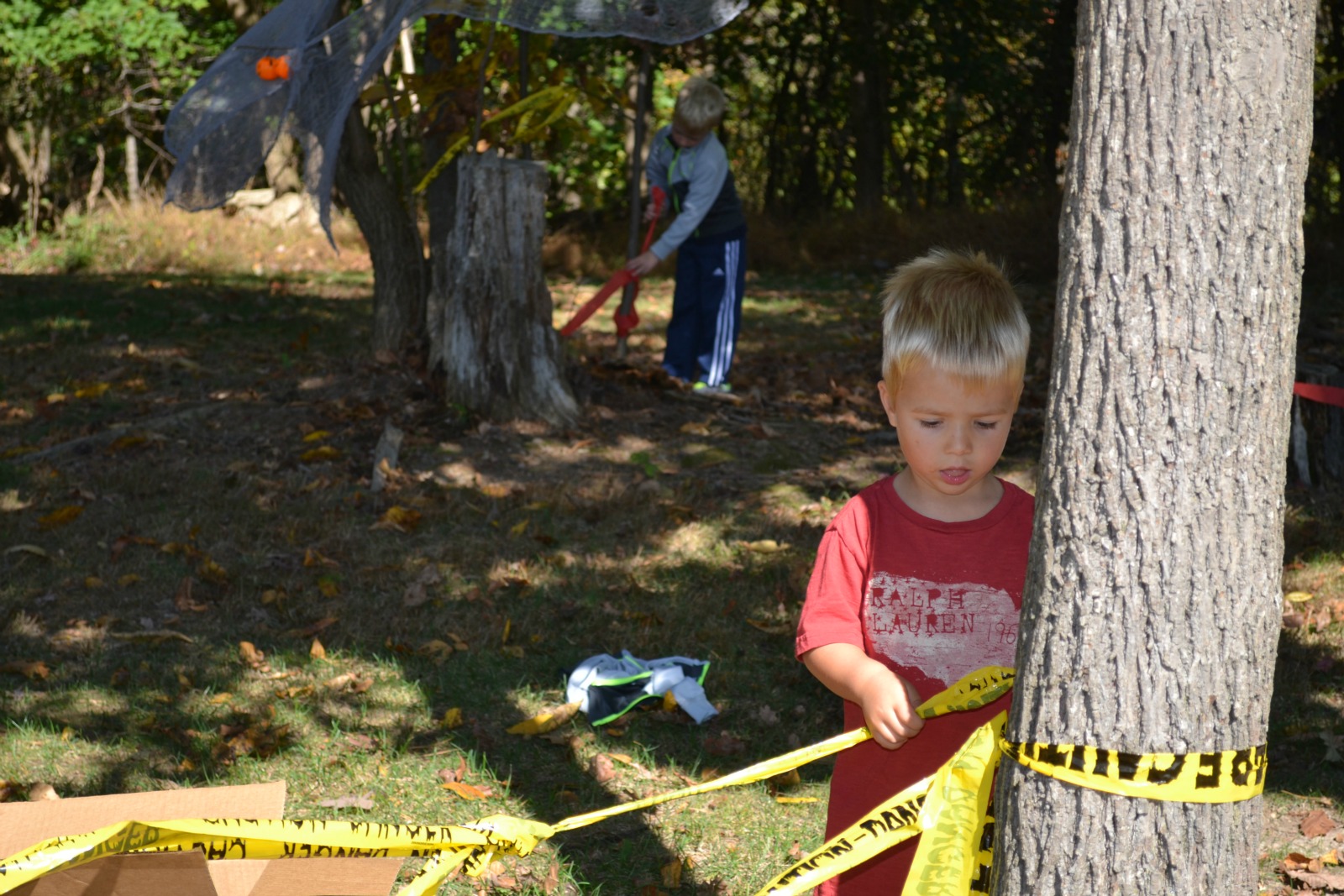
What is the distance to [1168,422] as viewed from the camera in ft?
4.65

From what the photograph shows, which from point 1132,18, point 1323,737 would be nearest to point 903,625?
point 1132,18

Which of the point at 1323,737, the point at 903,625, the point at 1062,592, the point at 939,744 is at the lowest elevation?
the point at 1323,737

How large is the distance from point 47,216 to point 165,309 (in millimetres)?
5283

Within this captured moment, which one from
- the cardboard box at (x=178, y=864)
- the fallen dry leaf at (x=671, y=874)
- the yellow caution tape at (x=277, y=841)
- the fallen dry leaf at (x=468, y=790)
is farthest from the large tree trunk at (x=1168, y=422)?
the fallen dry leaf at (x=468, y=790)

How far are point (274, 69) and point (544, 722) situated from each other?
3.12 meters

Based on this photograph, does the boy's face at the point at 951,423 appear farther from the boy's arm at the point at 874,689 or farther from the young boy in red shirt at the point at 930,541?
the boy's arm at the point at 874,689

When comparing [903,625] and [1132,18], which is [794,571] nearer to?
[903,625]

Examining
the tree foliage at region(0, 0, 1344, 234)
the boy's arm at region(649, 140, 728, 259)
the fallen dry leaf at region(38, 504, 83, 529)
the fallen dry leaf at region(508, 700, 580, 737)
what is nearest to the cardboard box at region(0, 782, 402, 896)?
the fallen dry leaf at region(508, 700, 580, 737)

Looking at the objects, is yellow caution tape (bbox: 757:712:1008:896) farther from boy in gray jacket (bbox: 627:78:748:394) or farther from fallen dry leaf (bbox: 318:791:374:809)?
boy in gray jacket (bbox: 627:78:748:394)

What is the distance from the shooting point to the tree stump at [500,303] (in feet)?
20.8

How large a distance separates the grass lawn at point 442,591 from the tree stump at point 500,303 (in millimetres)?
227

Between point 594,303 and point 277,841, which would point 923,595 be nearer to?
point 277,841

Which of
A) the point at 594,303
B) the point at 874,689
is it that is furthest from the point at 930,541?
the point at 594,303

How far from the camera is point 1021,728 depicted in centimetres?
156
